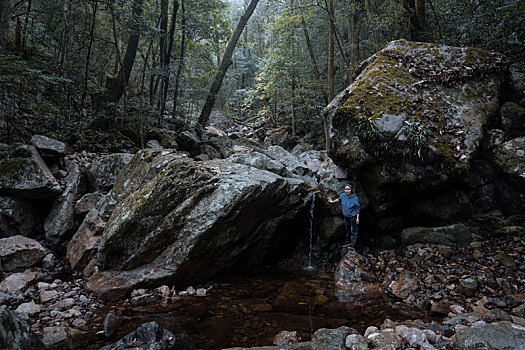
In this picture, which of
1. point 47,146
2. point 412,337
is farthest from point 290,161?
point 412,337

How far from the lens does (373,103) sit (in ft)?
24.5

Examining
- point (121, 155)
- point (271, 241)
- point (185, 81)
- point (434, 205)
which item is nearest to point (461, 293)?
point (434, 205)

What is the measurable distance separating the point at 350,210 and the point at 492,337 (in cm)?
497

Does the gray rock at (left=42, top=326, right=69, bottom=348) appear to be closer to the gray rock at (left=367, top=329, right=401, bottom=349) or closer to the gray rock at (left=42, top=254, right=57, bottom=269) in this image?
the gray rock at (left=42, top=254, right=57, bottom=269)

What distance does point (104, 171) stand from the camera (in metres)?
8.43

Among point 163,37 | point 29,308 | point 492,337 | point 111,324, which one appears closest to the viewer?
point 492,337

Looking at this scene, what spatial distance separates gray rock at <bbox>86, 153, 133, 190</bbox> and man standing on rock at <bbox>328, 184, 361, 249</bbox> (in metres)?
6.75

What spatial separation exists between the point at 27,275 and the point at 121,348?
390 centimetres

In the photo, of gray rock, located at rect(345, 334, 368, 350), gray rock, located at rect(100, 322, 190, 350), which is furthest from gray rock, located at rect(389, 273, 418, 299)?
gray rock, located at rect(100, 322, 190, 350)

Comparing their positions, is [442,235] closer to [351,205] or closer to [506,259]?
[506,259]

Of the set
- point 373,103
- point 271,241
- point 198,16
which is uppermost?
point 198,16

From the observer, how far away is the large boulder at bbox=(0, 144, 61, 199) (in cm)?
686

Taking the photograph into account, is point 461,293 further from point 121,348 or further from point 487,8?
point 487,8

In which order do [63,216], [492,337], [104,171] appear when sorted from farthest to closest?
[104,171] → [63,216] → [492,337]
